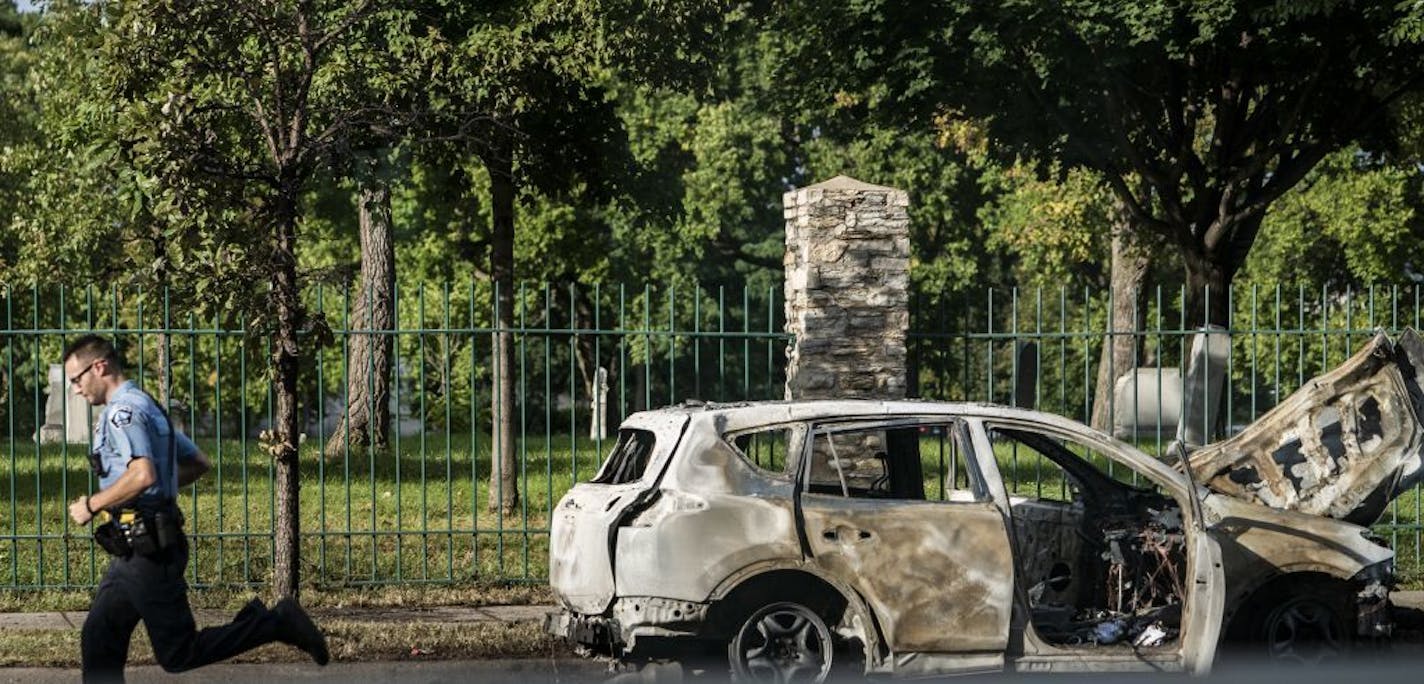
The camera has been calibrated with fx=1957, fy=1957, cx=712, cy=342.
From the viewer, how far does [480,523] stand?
15.7 m

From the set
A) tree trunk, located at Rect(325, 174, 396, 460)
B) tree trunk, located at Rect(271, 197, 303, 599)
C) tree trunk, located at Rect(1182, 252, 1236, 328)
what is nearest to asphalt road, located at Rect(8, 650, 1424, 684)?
tree trunk, located at Rect(271, 197, 303, 599)

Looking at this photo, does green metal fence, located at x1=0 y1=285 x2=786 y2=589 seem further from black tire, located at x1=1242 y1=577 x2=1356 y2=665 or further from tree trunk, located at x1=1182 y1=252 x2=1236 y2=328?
tree trunk, located at x1=1182 y1=252 x2=1236 y2=328

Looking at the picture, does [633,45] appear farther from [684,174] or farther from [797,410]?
[684,174]

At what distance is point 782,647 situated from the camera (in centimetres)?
884

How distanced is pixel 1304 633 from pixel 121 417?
5679mm

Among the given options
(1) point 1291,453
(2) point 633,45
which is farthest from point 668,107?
(1) point 1291,453

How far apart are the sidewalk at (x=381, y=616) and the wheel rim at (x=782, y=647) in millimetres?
2976

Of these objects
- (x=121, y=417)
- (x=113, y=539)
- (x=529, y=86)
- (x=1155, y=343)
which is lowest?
(x=113, y=539)

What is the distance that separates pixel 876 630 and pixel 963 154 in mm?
37785

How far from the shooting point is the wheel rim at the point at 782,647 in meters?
8.78

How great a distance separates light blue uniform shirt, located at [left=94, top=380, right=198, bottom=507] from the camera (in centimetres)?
800

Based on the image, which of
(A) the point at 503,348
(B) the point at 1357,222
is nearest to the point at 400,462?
(A) the point at 503,348

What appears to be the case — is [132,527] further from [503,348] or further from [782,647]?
A: [503,348]

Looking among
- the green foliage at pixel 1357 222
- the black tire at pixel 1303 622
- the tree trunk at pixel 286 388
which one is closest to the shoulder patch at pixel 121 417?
the tree trunk at pixel 286 388
